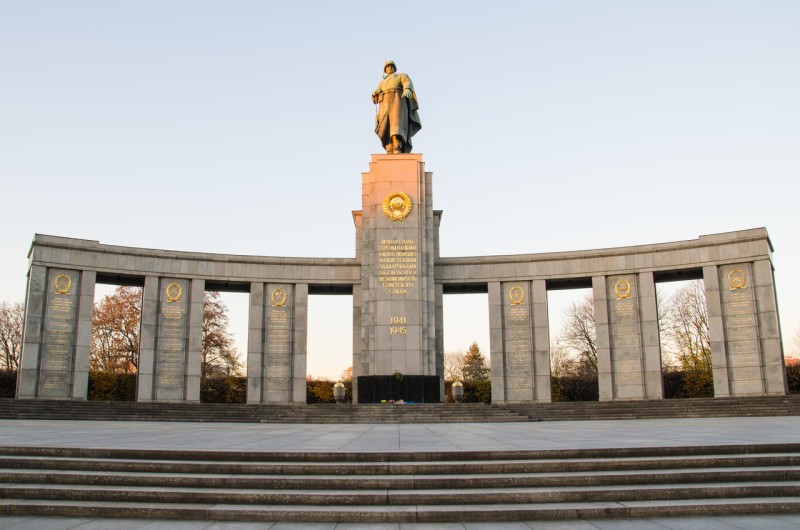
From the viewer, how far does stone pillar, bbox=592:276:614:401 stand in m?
33.0

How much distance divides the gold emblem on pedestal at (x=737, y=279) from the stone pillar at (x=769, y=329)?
51cm

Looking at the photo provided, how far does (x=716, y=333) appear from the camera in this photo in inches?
1235

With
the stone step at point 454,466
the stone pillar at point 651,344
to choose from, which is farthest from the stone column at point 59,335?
the stone pillar at point 651,344

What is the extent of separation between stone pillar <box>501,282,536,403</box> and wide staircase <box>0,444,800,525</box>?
24510 millimetres

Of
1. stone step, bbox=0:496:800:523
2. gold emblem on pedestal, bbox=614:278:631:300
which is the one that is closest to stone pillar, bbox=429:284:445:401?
gold emblem on pedestal, bbox=614:278:631:300

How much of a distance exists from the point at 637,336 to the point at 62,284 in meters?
28.7

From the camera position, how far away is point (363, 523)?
7.55 m

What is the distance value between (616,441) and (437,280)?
24447mm

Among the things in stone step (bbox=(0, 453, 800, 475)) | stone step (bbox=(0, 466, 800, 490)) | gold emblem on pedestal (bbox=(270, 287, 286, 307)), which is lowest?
stone step (bbox=(0, 466, 800, 490))

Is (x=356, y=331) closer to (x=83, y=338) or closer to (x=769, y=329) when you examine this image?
(x=83, y=338)

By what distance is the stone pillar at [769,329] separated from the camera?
2988 centimetres

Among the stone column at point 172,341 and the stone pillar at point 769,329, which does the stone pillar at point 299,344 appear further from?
the stone pillar at point 769,329

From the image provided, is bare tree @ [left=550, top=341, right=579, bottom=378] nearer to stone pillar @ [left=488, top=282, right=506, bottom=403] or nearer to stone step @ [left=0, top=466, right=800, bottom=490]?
stone pillar @ [left=488, top=282, right=506, bottom=403]

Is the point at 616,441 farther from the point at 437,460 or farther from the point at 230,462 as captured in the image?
the point at 230,462
